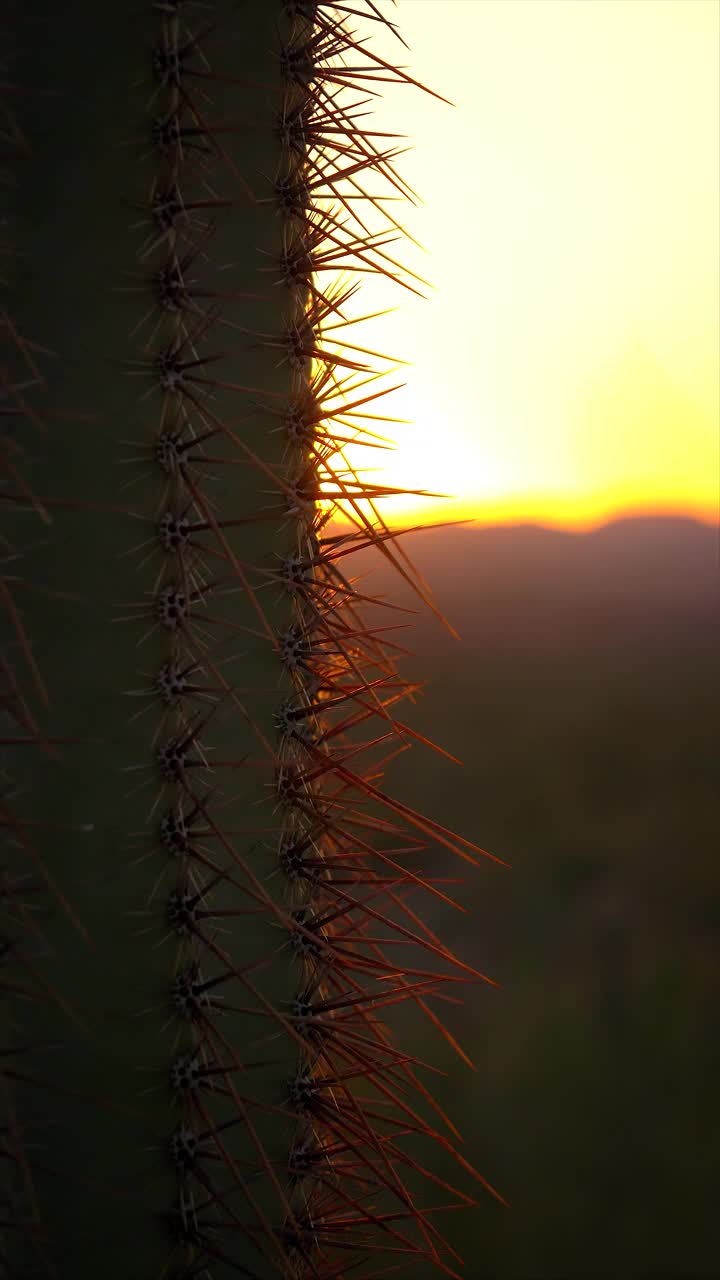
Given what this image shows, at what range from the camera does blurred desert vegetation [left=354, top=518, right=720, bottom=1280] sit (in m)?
1.08

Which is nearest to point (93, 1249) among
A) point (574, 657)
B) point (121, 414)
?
point (121, 414)

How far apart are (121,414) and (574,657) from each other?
1.03 metres

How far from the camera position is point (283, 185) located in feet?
1.95

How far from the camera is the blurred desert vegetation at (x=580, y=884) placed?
3.53ft

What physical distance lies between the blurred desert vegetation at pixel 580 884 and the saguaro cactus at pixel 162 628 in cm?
53

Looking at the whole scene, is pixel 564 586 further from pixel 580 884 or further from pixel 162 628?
pixel 162 628

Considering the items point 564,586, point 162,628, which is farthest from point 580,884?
point 162,628

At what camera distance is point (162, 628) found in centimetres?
54

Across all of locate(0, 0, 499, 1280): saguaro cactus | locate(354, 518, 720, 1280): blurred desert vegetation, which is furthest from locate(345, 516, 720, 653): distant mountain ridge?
locate(0, 0, 499, 1280): saguaro cactus

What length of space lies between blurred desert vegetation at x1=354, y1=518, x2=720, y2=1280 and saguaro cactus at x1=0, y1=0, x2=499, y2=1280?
53 cm

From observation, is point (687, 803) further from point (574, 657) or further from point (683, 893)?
point (574, 657)

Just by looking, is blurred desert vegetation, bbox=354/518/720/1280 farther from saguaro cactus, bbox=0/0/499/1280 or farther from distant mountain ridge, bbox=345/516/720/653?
saguaro cactus, bbox=0/0/499/1280

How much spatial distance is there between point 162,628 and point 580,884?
91 cm

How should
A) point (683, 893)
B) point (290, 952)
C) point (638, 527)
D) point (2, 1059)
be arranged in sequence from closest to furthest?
point (2, 1059), point (290, 952), point (683, 893), point (638, 527)
